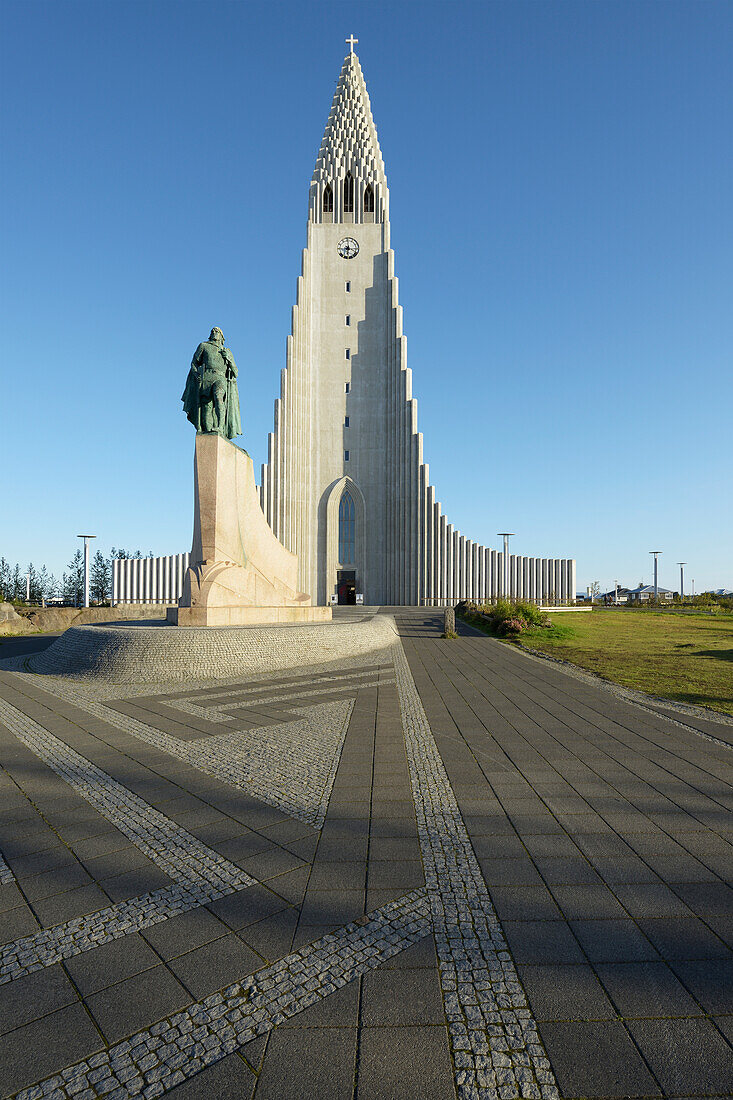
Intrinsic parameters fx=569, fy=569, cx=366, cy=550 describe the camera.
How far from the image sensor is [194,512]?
15.2 m

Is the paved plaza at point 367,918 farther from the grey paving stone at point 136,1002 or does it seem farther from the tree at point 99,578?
the tree at point 99,578

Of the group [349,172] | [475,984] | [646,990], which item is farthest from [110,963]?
[349,172]

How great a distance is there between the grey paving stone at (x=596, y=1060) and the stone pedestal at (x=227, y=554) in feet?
40.0

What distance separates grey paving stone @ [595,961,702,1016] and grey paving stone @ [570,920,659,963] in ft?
0.18

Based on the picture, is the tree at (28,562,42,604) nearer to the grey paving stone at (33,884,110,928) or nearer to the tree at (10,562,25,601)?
the tree at (10,562,25,601)

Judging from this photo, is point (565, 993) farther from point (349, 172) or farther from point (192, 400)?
point (349, 172)

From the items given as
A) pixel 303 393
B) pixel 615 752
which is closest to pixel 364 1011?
pixel 615 752

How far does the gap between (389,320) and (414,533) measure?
51.8ft

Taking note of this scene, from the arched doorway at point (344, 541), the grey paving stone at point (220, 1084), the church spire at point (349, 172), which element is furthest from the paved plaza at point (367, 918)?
the church spire at point (349, 172)

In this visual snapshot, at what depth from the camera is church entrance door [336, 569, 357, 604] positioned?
41969mm

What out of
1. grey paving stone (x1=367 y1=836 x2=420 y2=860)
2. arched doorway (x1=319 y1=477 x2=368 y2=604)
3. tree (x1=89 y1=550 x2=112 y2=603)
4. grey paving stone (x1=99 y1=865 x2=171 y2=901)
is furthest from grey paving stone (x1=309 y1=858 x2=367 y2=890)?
tree (x1=89 y1=550 x2=112 y2=603)

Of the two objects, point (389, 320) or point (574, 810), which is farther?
point (389, 320)

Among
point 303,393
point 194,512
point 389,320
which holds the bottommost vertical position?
point 194,512

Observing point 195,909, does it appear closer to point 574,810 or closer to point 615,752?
point 574,810
